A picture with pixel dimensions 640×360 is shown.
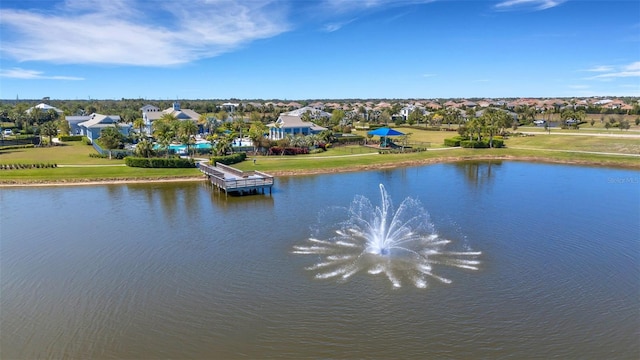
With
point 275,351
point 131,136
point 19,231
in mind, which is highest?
point 131,136

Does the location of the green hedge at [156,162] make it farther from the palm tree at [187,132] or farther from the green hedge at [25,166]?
the green hedge at [25,166]

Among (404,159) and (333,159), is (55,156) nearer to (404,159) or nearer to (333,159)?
(333,159)

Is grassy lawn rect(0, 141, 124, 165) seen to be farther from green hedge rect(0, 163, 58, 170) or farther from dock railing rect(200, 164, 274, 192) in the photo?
dock railing rect(200, 164, 274, 192)

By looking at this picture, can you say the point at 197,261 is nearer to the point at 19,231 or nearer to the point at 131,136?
the point at 19,231

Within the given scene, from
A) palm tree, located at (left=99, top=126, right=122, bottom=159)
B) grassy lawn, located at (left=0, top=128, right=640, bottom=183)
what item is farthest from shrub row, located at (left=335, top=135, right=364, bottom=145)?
palm tree, located at (left=99, top=126, right=122, bottom=159)

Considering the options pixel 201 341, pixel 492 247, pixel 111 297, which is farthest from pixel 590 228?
pixel 111 297

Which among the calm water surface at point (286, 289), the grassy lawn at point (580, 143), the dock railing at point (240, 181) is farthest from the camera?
the grassy lawn at point (580, 143)

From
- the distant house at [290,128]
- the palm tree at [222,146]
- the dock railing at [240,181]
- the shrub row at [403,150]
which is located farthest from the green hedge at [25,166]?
the shrub row at [403,150]
